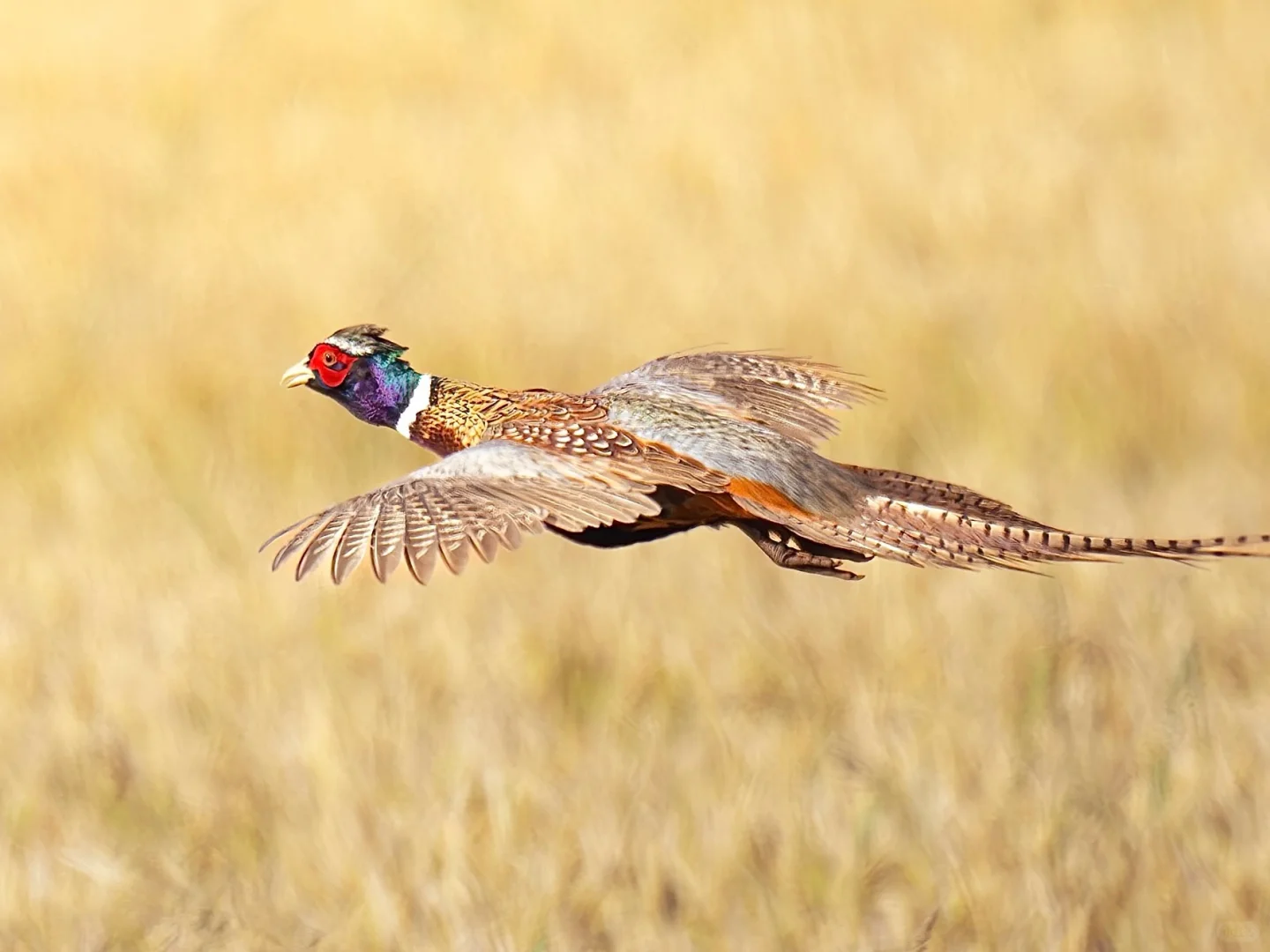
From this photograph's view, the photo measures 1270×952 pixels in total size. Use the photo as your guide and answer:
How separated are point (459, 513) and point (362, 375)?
38cm

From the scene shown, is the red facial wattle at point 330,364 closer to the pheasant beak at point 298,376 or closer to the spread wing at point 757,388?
the pheasant beak at point 298,376

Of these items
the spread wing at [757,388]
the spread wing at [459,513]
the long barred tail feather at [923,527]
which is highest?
the spread wing at [757,388]

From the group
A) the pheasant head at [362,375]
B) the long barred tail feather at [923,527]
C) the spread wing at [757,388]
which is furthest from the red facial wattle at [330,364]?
the long barred tail feather at [923,527]

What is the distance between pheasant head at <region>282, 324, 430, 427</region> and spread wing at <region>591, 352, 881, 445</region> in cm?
18

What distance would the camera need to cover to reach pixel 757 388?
1768 millimetres

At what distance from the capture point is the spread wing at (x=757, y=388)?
1604 millimetres

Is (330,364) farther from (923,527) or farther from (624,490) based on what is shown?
(923,527)

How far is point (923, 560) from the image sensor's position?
1.24 meters

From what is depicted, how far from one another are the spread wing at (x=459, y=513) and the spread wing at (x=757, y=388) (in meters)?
0.33

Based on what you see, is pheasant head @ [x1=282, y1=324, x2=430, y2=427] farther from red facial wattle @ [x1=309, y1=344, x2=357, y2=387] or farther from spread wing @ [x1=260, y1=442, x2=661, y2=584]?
spread wing @ [x1=260, y1=442, x2=661, y2=584]

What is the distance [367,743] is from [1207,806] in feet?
7.66

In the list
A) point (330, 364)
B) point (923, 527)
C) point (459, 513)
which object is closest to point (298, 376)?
point (330, 364)

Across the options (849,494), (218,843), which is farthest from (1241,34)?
(849,494)

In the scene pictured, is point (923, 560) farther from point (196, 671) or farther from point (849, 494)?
point (196, 671)
